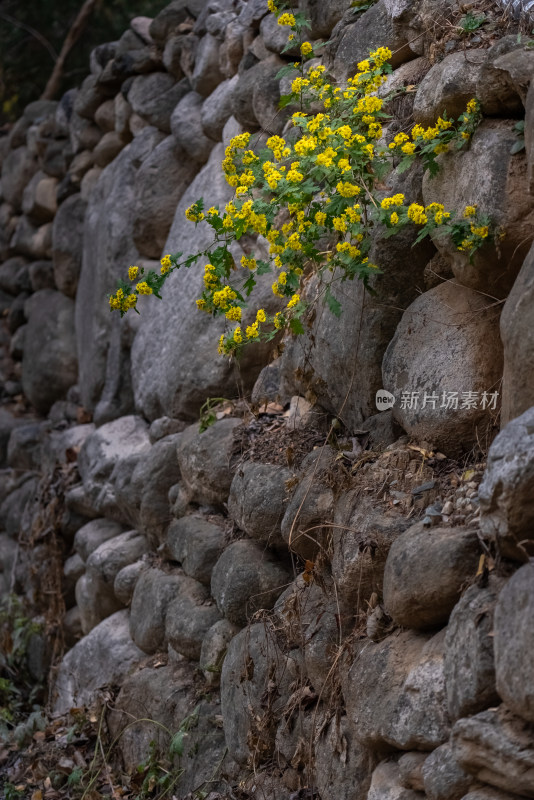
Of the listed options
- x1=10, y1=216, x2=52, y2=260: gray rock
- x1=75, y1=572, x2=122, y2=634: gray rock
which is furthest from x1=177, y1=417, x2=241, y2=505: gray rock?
x1=10, y1=216, x2=52, y2=260: gray rock

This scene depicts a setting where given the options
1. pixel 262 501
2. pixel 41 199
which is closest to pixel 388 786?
pixel 262 501

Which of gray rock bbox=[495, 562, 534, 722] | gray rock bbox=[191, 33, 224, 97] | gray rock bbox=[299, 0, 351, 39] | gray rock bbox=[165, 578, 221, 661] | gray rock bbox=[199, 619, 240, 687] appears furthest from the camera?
gray rock bbox=[191, 33, 224, 97]

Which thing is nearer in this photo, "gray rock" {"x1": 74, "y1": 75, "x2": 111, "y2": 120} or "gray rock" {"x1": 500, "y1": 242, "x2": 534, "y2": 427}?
"gray rock" {"x1": 500, "y1": 242, "x2": 534, "y2": 427}

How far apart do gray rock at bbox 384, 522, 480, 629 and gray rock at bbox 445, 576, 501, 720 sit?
0.26ft

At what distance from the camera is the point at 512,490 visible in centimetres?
189

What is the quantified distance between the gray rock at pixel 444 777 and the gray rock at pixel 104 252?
139 inches

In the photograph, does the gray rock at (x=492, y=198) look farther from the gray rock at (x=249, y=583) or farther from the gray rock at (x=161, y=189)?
the gray rock at (x=161, y=189)

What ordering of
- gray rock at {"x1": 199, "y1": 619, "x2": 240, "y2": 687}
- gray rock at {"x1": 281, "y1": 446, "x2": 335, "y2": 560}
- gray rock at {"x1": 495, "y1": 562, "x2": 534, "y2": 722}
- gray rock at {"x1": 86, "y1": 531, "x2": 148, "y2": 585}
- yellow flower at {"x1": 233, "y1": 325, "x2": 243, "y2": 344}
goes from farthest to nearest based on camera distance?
gray rock at {"x1": 86, "y1": 531, "x2": 148, "y2": 585} → gray rock at {"x1": 199, "y1": 619, "x2": 240, "y2": 687} → yellow flower at {"x1": 233, "y1": 325, "x2": 243, "y2": 344} → gray rock at {"x1": 281, "y1": 446, "x2": 335, "y2": 560} → gray rock at {"x1": 495, "y1": 562, "x2": 534, "y2": 722}

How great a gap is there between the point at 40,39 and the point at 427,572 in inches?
267

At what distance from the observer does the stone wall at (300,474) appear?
208cm

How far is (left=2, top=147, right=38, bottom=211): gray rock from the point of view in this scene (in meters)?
6.77

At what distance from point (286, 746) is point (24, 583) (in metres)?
2.92

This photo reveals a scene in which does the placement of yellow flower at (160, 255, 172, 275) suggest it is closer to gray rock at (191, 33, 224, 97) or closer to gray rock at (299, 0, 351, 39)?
gray rock at (299, 0, 351, 39)

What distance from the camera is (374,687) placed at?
7.40 feet
